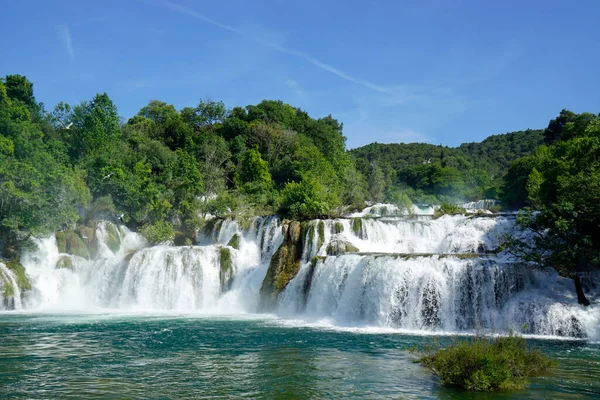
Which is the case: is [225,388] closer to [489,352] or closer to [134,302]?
[489,352]

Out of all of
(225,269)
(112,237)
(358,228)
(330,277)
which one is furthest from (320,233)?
(112,237)

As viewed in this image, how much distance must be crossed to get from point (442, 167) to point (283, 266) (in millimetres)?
75077

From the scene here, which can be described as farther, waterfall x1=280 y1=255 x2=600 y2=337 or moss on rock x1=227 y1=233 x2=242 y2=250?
moss on rock x1=227 y1=233 x2=242 y2=250

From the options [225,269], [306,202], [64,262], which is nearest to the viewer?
[225,269]

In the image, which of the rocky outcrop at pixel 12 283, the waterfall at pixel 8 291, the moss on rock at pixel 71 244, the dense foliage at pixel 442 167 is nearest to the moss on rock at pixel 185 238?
the moss on rock at pixel 71 244

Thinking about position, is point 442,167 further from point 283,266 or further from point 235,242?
point 283,266

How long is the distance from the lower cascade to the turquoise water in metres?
2.25

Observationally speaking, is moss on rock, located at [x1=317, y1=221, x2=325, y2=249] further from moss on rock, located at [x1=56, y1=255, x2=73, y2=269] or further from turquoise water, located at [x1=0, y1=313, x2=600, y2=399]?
moss on rock, located at [x1=56, y1=255, x2=73, y2=269]

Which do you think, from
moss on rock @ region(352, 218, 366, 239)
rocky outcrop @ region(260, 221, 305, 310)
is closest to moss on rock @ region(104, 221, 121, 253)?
rocky outcrop @ region(260, 221, 305, 310)

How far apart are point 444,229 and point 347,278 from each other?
8465mm

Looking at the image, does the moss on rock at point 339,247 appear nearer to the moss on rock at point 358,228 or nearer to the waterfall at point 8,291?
the moss on rock at point 358,228

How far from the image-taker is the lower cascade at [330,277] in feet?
65.5

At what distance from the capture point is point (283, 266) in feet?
92.0

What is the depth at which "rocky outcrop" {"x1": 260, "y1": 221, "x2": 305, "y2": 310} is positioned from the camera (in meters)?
27.2
